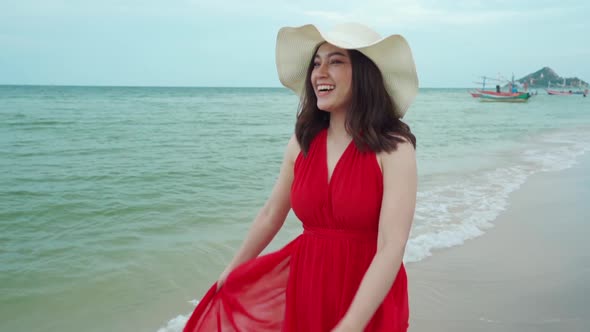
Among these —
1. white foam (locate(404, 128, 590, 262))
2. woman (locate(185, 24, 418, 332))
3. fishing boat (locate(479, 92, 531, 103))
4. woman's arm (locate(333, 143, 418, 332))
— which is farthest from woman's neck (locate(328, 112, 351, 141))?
fishing boat (locate(479, 92, 531, 103))

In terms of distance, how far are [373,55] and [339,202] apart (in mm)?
489

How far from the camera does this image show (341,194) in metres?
1.73

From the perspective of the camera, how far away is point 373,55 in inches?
69.7

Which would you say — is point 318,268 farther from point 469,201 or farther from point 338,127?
point 469,201

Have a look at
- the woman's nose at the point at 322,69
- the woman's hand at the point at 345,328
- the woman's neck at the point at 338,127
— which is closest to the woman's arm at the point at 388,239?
the woman's hand at the point at 345,328

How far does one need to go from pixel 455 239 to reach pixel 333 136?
14.5ft

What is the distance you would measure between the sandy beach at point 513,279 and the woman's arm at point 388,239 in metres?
2.49

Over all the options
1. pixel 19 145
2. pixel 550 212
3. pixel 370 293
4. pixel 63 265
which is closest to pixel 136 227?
pixel 63 265

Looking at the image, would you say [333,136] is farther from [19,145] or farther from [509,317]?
[19,145]

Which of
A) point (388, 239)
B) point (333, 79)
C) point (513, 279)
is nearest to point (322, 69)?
point (333, 79)

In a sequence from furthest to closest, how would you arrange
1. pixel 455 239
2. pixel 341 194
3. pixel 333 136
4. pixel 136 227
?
pixel 136 227
pixel 455 239
pixel 333 136
pixel 341 194

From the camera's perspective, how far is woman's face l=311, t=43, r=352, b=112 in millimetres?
1829

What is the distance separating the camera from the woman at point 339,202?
1.66m

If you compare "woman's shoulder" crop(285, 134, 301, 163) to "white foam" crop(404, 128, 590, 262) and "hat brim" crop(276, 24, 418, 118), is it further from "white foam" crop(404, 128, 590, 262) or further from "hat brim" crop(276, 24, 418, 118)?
"white foam" crop(404, 128, 590, 262)
